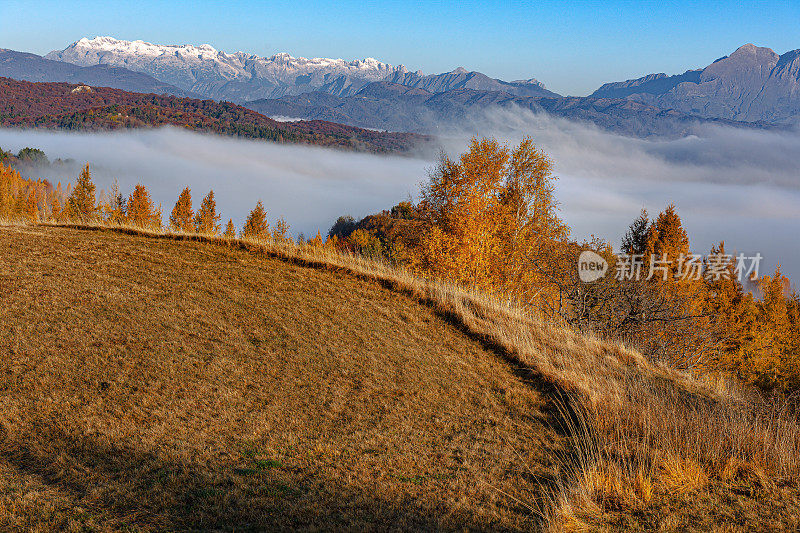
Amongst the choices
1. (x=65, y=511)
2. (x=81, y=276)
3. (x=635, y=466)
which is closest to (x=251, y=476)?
(x=65, y=511)

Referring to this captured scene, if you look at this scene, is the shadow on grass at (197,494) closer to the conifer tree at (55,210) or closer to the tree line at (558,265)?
the tree line at (558,265)

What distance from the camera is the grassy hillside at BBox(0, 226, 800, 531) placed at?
172 inches

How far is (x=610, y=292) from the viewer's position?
18047 millimetres

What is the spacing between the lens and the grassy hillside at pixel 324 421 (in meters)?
Answer: 4.38

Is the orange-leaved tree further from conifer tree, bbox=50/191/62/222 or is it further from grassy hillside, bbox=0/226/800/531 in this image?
conifer tree, bbox=50/191/62/222

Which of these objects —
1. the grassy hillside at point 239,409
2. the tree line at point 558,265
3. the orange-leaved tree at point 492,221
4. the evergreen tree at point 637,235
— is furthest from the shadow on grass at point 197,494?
the evergreen tree at point 637,235

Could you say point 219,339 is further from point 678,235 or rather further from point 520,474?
point 678,235

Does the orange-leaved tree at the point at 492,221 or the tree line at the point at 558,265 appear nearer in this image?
the tree line at the point at 558,265

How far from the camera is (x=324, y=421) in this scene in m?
5.92

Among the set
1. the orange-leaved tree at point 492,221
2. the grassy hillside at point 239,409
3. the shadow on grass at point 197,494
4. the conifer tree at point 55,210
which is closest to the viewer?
the shadow on grass at point 197,494

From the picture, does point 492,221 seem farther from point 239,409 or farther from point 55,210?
point 55,210

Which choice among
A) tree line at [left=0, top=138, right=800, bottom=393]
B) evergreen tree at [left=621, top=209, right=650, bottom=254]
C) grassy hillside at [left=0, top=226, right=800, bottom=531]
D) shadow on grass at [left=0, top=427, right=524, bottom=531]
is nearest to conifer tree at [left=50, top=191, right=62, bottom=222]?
tree line at [left=0, top=138, right=800, bottom=393]

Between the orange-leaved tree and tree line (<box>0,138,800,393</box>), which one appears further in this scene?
the orange-leaved tree

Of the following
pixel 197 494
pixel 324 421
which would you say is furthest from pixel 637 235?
pixel 197 494
